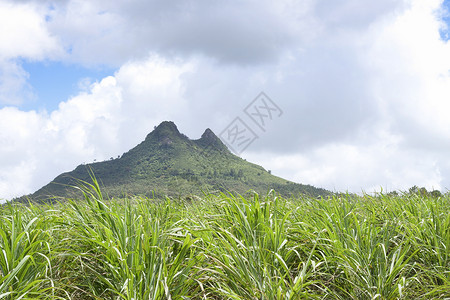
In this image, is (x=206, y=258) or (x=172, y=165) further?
(x=172, y=165)

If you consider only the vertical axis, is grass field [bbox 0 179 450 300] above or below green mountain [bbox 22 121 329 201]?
below

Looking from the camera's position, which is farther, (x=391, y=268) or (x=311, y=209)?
(x=311, y=209)

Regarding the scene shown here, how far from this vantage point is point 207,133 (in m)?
101

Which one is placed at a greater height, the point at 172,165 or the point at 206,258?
the point at 172,165

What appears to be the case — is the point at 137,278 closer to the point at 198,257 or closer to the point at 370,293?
the point at 198,257

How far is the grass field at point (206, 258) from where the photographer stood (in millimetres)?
3188

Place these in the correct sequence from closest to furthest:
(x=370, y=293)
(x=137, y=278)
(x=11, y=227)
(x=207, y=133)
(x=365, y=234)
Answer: (x=137, y=278)
(x=370, y=293)
(x=11, y=227)
(x=365, y=234)
(x=207, y=133)

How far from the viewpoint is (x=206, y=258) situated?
12.1ft

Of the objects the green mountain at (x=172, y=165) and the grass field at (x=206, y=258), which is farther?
the green mountain at (x=172, y=165)

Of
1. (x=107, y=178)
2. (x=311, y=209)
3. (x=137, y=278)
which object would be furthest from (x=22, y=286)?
(x=107, y=178)

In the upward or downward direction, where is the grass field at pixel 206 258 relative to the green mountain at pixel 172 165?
downward

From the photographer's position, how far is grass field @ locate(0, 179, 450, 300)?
319 cm

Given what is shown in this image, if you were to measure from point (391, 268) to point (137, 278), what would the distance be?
2288 millimetres

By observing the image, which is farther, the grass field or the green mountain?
the green mountain
